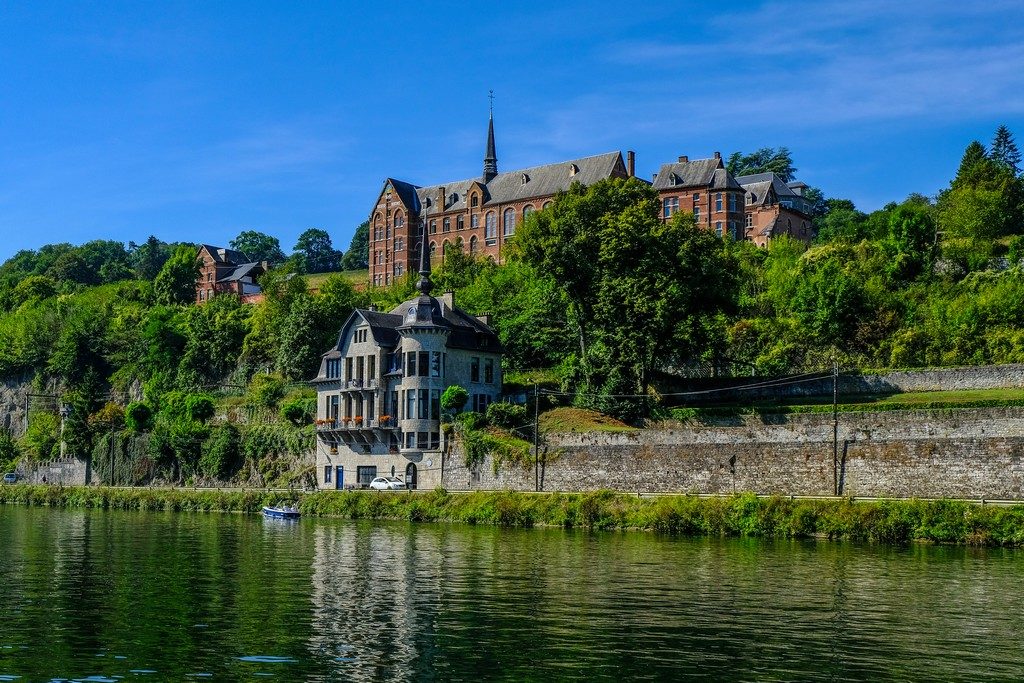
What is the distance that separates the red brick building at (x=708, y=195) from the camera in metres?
104

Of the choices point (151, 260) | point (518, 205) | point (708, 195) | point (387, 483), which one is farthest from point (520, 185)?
point (151, 260)

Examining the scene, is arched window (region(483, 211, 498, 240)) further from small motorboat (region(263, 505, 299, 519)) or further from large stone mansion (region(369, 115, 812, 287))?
small motorboat (region(263, 505, 299, 519))

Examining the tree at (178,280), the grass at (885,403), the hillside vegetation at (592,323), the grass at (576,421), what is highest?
the tree at (178,280)

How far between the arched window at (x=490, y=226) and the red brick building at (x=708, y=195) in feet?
54.2

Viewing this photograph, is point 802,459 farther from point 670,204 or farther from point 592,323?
point 670,204

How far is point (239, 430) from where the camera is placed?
75250mm

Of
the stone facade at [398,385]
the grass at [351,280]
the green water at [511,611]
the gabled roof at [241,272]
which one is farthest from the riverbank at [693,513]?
the gabled roof at [241,272]

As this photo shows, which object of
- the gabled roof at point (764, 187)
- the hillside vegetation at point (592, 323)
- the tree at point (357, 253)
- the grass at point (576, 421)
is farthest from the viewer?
the tree at point (357, 253)

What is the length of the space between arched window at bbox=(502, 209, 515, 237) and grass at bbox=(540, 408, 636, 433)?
4994 centimetres

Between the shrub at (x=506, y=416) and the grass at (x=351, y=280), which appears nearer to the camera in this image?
the shrub at (x=506, y=416)

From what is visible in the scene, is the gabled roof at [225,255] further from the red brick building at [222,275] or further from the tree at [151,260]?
the tree at [151,260]

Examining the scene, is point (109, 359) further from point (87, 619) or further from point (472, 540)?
point (87, 619)

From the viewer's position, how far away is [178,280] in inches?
4975

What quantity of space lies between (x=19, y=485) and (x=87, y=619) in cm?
6182
